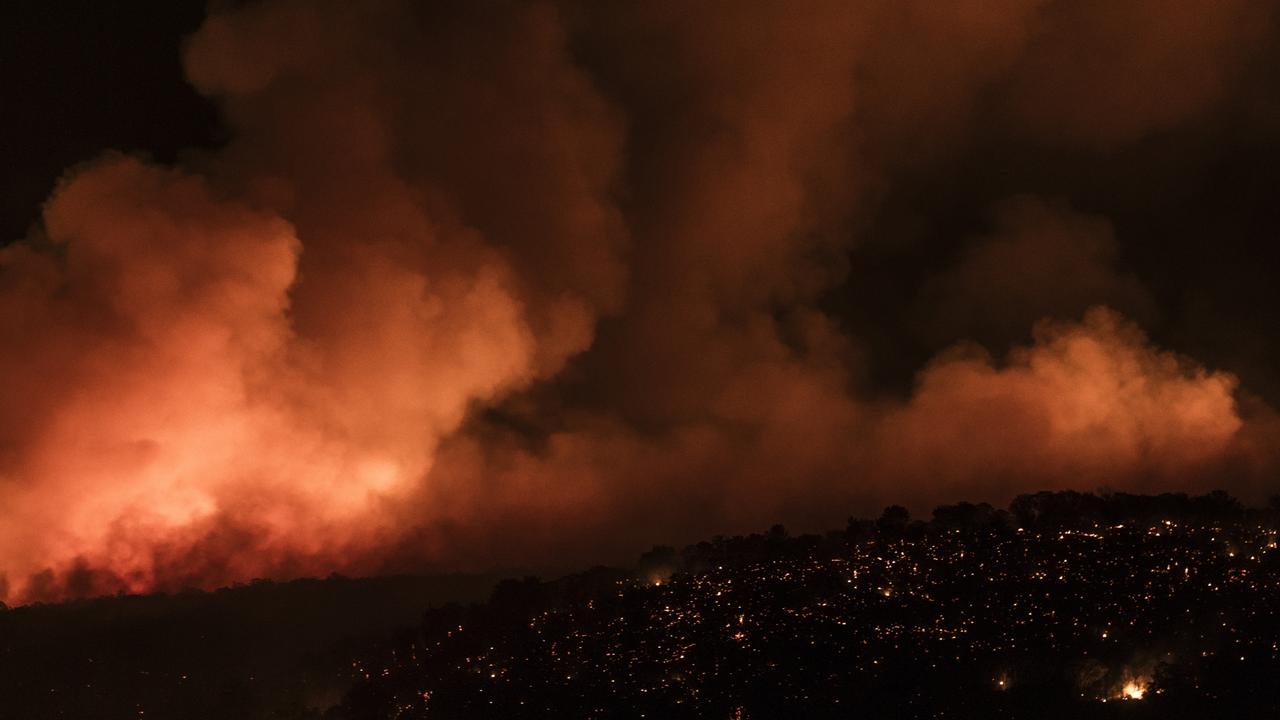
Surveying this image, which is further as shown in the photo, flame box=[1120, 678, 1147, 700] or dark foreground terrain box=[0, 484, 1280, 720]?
dark foreground terrain box=[0, 484, 1280, 720]

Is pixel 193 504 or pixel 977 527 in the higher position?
pixel 193 504

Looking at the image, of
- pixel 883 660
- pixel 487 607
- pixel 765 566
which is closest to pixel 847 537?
pixel 765 566

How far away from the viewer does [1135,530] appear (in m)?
19.0

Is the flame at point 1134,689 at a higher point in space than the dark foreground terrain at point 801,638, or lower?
lower

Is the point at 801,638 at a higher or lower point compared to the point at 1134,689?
higher

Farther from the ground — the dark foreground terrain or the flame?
the dark foreground terrain

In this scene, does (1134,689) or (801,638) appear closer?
(1134,689)

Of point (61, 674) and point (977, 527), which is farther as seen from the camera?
point (61, 674)

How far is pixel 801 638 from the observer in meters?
18.4

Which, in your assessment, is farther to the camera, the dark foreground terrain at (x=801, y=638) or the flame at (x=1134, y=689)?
the dark foreground terrain at (x=801, y=638)

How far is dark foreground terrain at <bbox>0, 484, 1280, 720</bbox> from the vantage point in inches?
674

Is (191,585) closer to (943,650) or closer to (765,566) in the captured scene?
(765,566)

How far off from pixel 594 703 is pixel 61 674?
11.4m

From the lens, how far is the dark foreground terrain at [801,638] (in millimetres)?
17109
